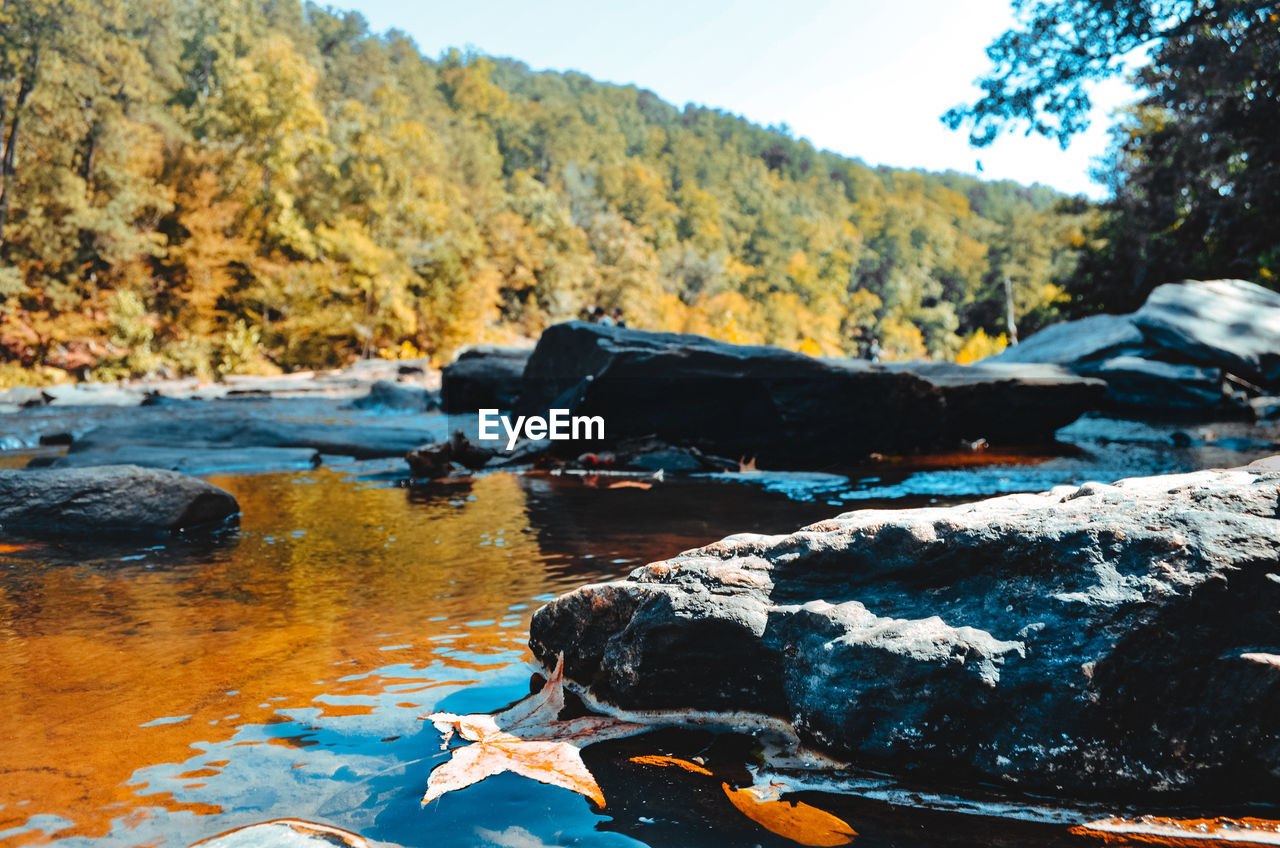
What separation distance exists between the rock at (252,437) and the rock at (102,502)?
367 cm

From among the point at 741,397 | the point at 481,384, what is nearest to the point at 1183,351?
the point at 741,397

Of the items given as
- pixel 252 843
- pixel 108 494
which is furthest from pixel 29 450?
pixel 252 843

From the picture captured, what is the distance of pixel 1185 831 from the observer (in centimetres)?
134

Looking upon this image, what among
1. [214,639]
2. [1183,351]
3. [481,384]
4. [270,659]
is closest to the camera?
[270,659]

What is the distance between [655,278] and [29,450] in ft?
180

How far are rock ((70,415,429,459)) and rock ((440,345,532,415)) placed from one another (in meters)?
5.51

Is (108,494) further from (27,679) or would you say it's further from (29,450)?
(29,450)

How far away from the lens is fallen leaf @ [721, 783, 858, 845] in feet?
4.56

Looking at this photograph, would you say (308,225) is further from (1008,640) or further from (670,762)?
(1008,640)

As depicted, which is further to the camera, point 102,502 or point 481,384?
point 481,384

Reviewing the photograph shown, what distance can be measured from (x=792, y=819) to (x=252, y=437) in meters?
8.50

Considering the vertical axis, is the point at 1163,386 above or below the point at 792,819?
above

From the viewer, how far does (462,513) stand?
506cm

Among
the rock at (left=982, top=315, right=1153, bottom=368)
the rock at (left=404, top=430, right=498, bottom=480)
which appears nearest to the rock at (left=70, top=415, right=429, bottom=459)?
the rock at (left=404, top=430, right=498, bottom=480)
